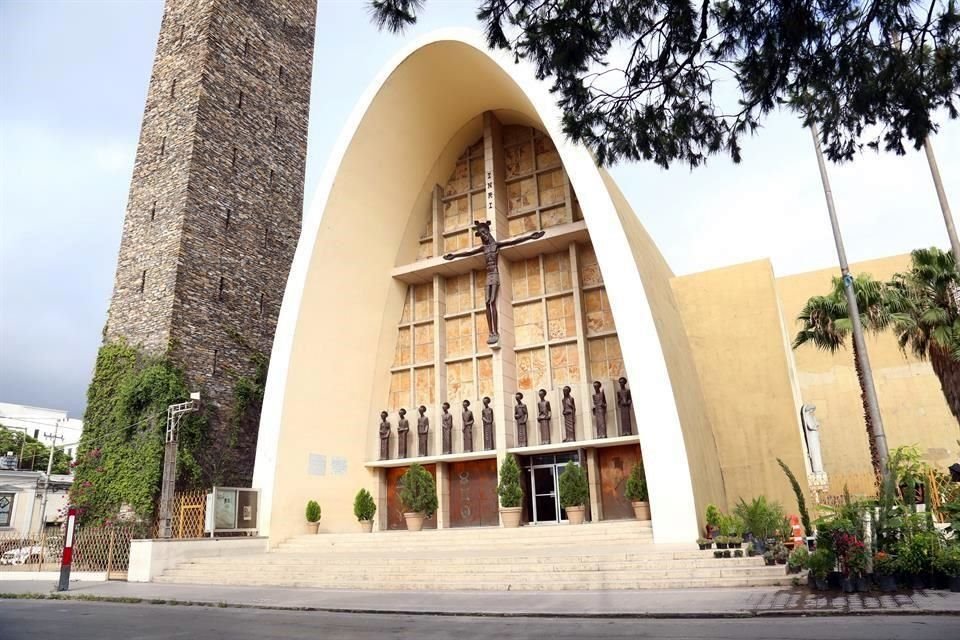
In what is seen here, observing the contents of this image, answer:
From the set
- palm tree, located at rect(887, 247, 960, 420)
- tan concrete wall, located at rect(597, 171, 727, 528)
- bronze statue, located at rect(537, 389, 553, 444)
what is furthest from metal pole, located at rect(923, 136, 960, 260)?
bronze statue, located at rect(537, 389, 553, 444)

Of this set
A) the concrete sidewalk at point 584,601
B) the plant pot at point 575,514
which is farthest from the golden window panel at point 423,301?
the concrete sidewalk at point 584,601

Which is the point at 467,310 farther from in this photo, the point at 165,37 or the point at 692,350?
the point at 165,37

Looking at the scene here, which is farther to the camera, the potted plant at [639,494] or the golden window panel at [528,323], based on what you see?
the golden window panel at [528,323]

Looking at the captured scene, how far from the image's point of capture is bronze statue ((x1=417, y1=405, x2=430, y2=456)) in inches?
654

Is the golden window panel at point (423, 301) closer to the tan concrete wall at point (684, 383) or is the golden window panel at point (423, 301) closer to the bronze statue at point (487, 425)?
the bronze statue at point (487, 425)

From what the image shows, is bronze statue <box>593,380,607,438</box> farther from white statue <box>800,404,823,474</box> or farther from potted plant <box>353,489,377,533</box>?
potted plant <box>353,489,377,533</box>

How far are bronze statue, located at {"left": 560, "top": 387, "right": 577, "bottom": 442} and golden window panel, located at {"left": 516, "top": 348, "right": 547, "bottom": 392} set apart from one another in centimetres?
100

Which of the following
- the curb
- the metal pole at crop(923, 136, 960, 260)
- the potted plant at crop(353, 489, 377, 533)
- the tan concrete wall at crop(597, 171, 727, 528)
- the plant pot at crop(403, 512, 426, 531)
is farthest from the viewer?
the potted plant at crop(353, 489, 377, 533)

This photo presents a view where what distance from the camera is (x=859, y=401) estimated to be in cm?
1930

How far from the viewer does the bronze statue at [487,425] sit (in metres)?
15.9

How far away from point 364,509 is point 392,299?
5449 millimetres

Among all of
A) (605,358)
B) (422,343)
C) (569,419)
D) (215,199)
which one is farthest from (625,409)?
(215,199)

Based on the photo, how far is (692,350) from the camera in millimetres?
16172

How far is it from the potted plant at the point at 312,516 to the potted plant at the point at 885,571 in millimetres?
10813
